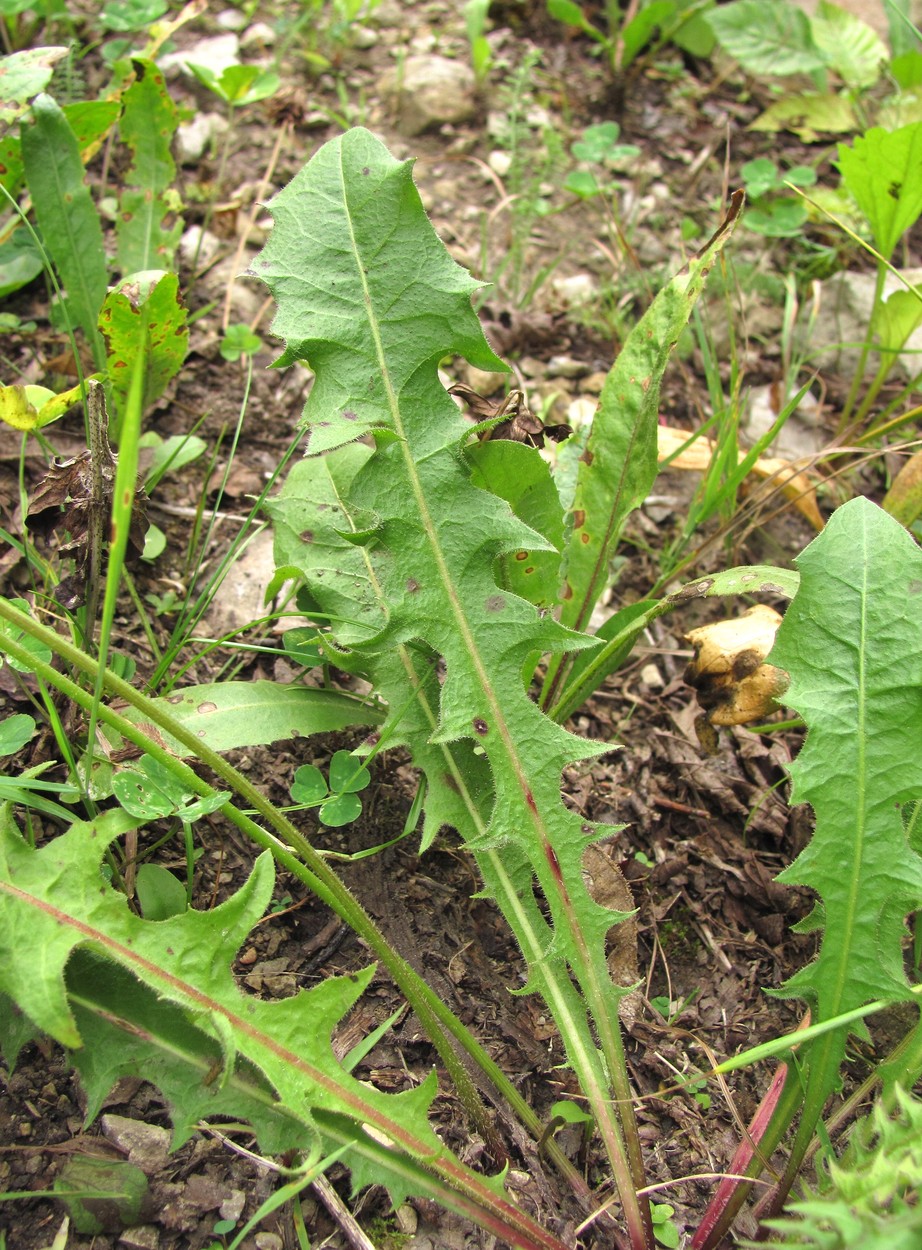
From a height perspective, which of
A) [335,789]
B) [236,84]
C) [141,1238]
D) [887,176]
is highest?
[236,84]

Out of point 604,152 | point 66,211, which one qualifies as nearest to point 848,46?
point 604,152

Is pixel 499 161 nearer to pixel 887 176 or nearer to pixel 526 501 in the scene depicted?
pixel 887 176

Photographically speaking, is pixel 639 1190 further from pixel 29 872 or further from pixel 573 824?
pixel 29 872

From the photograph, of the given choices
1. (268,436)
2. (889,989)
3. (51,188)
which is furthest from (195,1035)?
(51,188)

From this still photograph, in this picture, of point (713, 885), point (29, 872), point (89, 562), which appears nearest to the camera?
point (29, 872)

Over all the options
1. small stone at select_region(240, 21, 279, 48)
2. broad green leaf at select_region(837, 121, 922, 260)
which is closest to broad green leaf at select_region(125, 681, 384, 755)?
broad green leaf at select_region(837, 121, 922, 260)

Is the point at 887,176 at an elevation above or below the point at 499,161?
above

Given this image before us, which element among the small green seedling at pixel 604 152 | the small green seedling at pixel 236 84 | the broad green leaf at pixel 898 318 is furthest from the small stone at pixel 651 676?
the small green seedling at pixel 236 84
